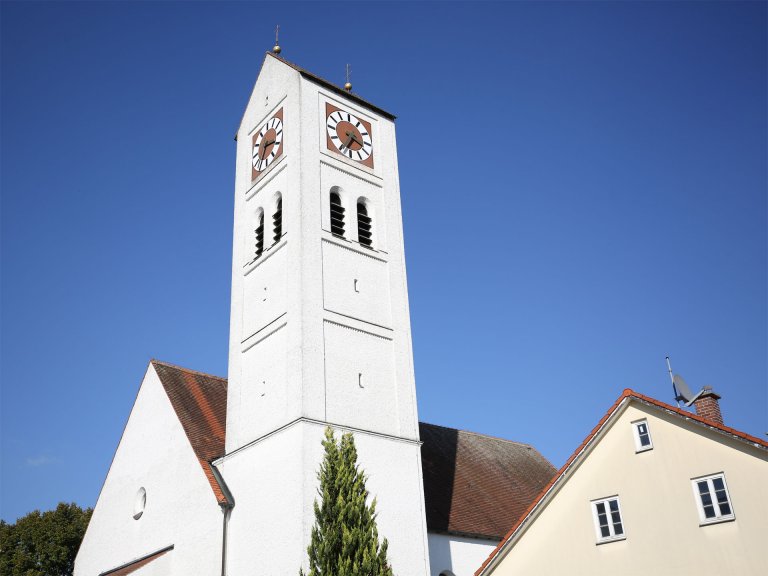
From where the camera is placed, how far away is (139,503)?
76.5 ft

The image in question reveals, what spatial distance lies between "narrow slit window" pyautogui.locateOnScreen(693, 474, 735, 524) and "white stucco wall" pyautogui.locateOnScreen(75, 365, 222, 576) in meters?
11.1

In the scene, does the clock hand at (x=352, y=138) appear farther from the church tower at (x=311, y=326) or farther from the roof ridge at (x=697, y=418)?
the roof ridge at (x=697, y=418)

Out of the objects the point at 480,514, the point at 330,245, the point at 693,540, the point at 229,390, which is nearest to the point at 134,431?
the point at 229,390

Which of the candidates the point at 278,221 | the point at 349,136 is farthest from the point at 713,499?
the point at 349,136

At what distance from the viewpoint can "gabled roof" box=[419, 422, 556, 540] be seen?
23.7 meters

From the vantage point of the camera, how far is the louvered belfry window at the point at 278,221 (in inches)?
925

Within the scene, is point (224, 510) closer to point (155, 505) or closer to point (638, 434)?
point (155, 505)

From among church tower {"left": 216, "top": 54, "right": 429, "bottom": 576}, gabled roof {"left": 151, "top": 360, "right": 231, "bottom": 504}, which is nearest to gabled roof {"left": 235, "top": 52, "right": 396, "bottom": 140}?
church tower {"left": 216, "top": 54, "right": 429, "bottom": 576}

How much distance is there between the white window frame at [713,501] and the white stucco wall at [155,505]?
11.1 metres

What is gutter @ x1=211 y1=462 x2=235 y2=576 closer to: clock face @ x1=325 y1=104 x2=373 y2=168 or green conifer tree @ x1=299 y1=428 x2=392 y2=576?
green conifer tree @ x1=299 y1=428 x2=392 y2=576

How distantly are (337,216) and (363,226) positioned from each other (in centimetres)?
92

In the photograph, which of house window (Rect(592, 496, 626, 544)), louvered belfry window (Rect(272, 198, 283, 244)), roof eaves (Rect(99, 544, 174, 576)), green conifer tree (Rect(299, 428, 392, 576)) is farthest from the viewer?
louvered belfry window (Rect(272, 198, 283, 244))

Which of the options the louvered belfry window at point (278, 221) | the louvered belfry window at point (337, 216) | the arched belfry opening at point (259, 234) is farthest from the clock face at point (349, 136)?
the arched belfry opening at point (259, 234)

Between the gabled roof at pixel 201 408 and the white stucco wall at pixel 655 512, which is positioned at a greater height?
the gabled roof at pixel 201 408
